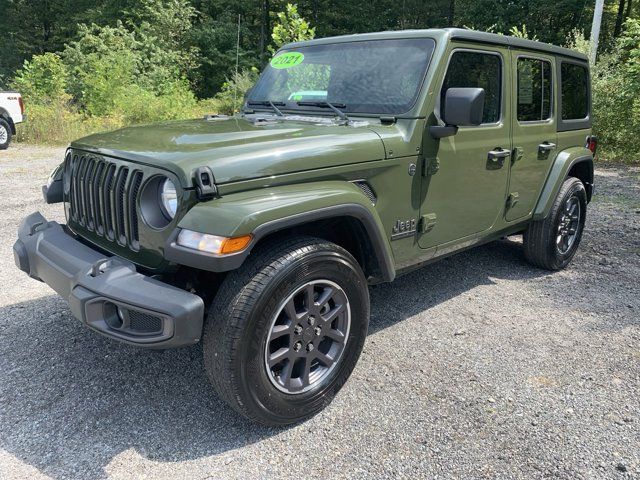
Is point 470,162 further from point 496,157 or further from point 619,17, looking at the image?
point 619,17

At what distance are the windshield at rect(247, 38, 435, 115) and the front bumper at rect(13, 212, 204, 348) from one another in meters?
1.75

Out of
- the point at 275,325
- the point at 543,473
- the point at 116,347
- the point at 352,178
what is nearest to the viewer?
the point at 543,473

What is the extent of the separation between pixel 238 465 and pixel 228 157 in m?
1.40

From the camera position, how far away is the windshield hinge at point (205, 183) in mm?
2250

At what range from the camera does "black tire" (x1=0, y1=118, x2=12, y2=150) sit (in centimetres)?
1235

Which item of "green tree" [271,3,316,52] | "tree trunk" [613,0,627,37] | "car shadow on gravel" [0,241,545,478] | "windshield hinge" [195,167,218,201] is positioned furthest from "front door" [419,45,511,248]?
"tree trunk" [613,0,627,37]

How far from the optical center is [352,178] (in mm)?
2822

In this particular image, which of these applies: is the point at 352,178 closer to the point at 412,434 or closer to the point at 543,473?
the point at 412,434

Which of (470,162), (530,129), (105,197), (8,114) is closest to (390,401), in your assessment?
(470,162)

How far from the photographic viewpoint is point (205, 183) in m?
2.26

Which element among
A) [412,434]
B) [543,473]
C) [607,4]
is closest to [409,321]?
[412,434]

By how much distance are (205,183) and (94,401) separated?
141 cm

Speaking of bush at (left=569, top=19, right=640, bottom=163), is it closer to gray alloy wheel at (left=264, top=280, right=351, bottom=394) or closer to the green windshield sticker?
the green windshield sticker

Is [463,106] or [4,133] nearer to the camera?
[463,106]
